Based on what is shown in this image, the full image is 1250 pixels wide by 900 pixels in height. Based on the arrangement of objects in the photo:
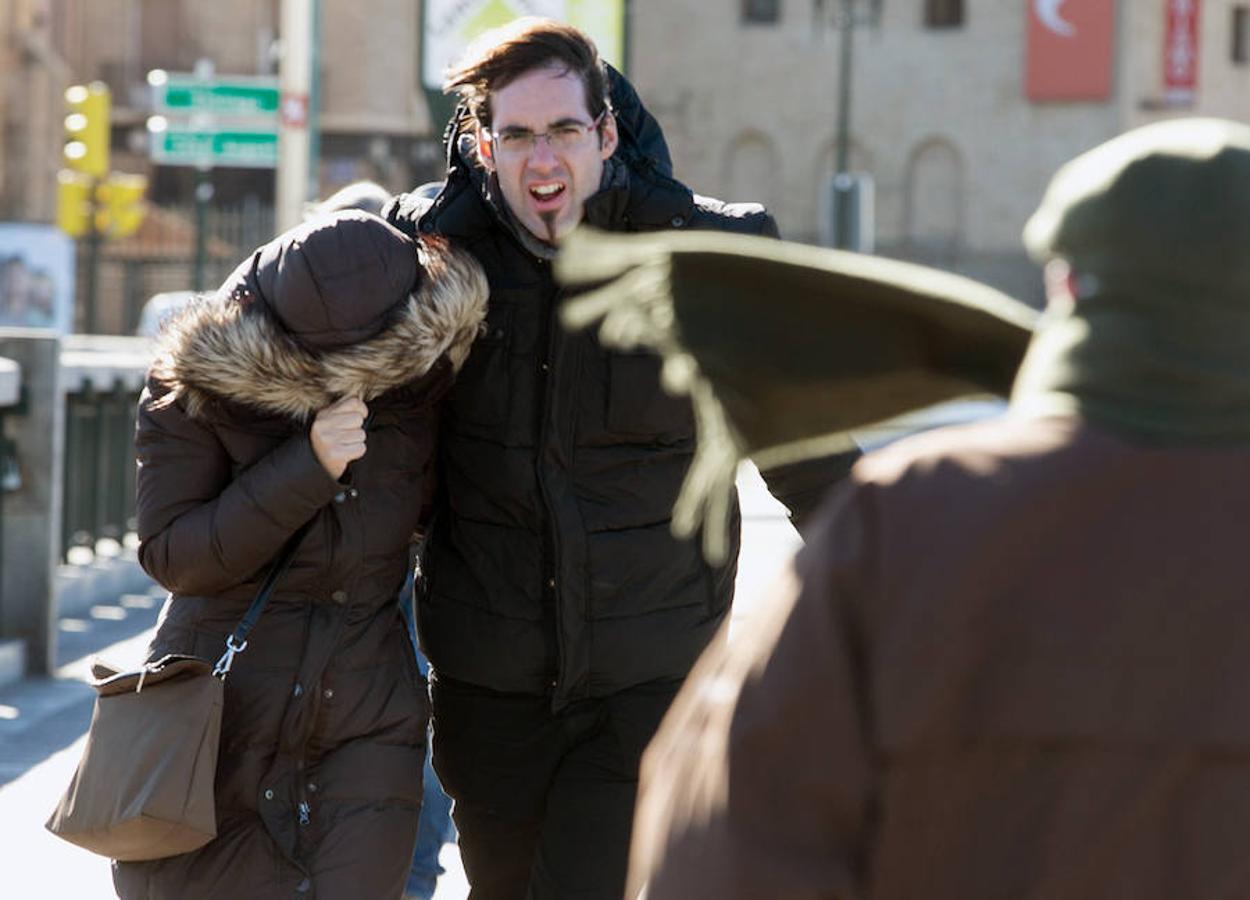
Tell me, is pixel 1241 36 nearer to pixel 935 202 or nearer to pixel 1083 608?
pixel 935 202

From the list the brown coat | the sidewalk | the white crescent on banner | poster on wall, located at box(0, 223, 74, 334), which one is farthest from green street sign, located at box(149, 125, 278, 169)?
the white crescent on banner

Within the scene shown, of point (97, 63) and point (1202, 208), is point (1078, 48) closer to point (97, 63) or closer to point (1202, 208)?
point (97, 63)

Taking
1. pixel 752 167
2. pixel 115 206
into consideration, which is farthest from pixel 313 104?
pixel 752 167

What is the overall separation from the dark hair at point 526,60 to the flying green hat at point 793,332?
1913 millimetres

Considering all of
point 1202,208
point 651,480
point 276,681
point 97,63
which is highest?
point 97,63

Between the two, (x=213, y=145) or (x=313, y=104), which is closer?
(x=213, y=145)

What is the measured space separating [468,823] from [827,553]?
2547 mm

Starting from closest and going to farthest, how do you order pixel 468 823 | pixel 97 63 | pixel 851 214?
1. pixel 468 823
2. pixel 851 214
3. pixel 97 63

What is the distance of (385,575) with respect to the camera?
4.17 meters

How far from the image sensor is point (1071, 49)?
57.1 meters

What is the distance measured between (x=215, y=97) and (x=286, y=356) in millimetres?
16782

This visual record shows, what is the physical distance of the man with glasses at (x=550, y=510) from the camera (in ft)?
13.8

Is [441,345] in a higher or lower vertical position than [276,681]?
higher

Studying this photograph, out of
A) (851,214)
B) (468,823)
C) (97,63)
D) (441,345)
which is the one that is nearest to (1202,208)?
(441,345)
